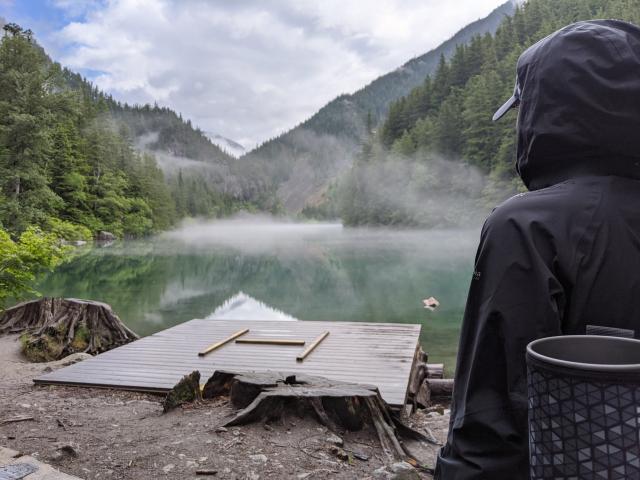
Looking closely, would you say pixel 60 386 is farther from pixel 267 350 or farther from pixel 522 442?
pixel 522 442

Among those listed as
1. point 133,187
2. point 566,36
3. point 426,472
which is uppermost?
point 133,187

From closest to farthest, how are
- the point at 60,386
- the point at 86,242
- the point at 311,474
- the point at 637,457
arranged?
the point at 637,457 → the point at 311,474 → the point at 60,386 → the point at 86,242

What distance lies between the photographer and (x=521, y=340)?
1112mm

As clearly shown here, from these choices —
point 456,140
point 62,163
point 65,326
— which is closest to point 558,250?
point 65,326

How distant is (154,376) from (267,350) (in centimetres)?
156

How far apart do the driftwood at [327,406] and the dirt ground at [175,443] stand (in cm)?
8

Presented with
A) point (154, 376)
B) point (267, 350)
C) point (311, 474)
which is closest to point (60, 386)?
point (154, 376)

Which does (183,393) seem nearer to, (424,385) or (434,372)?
(424,385)

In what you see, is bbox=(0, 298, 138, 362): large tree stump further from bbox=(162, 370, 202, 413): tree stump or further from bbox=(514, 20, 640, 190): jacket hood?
bbox=(514, 20, 640, 190): jacket hood

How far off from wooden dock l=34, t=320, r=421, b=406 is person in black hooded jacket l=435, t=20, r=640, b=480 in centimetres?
374

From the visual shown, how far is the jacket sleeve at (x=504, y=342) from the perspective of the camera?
1.10 metres

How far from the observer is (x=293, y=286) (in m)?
19.8

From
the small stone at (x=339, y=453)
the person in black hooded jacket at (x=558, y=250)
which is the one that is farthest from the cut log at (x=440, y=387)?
the person in black hooded jacket at (x=558, y=250)

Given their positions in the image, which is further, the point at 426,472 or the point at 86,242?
the point at 86,242
